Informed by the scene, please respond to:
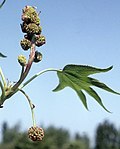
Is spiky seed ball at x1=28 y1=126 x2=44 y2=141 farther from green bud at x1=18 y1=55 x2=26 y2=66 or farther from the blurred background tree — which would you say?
the blurred background tree

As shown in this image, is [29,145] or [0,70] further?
[29,145]

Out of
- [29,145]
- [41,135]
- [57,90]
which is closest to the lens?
[41,135]

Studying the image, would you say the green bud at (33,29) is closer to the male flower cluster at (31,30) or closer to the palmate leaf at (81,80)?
the male flower cluster at (31,30)

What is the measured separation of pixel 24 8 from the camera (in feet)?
6.17

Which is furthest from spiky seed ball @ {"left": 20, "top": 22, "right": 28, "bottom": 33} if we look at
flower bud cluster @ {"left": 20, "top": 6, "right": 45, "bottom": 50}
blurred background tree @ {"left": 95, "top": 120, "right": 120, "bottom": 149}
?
blurred background tree @ {"left": 95, "top": 120, "right": 120, "bottom": 149}

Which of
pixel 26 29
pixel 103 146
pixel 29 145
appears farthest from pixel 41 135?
pixel 103 146

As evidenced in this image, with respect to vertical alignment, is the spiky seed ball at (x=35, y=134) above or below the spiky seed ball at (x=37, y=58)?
below

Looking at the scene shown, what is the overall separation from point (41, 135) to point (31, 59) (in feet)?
1.16

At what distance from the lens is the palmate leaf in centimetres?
200

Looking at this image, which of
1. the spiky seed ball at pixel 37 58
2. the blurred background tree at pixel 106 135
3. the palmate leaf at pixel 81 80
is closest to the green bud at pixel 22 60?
the spiky seed ball at pixel 37 58

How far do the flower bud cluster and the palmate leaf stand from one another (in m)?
0.27

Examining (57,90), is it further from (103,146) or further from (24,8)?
(103,146)

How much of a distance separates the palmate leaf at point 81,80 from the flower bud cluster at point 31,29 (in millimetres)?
270

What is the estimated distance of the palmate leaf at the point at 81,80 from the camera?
2.00 meters
